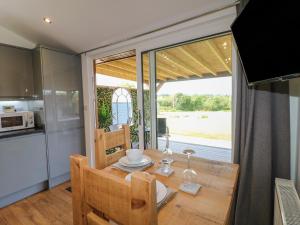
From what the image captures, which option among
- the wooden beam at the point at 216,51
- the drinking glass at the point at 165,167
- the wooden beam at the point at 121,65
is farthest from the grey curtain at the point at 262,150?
the wooden beam at the point at 121,65

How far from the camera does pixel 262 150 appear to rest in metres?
1.37

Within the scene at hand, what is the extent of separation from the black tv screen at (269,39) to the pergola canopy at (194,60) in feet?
1.70

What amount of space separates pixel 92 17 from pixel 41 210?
243 centimetres

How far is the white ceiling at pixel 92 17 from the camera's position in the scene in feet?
5.69

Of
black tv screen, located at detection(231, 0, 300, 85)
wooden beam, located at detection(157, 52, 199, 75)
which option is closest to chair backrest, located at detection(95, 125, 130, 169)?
wooden beam, located at detection(157, 52, 199, 75)

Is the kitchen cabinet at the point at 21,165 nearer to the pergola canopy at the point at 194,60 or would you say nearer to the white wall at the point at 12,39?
the white wall at the point at 12,39

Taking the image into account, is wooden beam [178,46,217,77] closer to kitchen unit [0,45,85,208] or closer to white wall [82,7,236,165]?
white wall [82,7,236,165]

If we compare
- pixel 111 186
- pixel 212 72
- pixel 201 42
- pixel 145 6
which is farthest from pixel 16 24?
pixel 111 186

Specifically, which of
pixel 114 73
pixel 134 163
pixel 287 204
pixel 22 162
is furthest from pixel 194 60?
pixel 114 73

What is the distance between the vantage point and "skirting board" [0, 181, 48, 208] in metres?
2.16

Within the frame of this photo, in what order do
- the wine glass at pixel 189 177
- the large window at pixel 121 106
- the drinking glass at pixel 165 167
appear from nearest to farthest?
the wine glass at pixel 189 177, the drinking glass at pixel 165 167, the large window at pixel 121 106

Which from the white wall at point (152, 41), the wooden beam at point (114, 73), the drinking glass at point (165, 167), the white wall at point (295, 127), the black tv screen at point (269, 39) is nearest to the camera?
the black tv screen at point (269, 39)

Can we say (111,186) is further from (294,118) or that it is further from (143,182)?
(294,118)

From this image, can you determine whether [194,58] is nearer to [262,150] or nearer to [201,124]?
[201,124]
